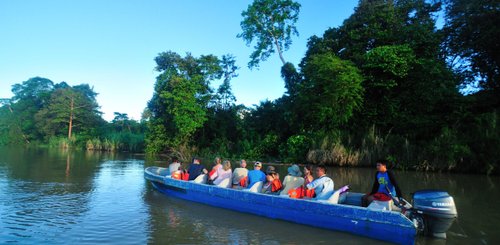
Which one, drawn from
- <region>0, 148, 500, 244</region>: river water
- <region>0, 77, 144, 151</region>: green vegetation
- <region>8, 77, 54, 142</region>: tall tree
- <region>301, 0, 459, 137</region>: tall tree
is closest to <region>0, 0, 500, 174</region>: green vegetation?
<region>301, 0, 459, 137</region>: tall tree

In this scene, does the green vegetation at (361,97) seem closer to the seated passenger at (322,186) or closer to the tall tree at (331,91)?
→ the tall tree at (331,91)

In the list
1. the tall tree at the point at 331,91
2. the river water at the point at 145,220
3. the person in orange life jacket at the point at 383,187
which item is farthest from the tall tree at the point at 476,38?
the person in orange life jacket at the point at 383,187

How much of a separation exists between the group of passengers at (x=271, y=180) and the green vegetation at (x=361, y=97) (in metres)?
10.8

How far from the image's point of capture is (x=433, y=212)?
6.17m

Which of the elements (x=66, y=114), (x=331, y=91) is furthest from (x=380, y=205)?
(x=66, y=114)

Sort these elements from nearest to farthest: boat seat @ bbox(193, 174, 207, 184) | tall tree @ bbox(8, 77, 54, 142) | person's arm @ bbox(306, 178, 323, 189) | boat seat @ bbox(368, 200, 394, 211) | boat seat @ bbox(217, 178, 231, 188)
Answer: boat seat @ bbox(368, 200, 394, 211) < person's arm @ bbox(306, 178, 323, 189) < boat seat @ bbox(217, 178, 231, 188) < boat seat @ bbox(193, 174, 207, 184) < tall tree @ bbox(8, 77, 54, 142)

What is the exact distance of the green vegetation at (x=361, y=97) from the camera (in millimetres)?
18438

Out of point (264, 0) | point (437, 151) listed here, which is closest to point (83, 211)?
point (437, 151)

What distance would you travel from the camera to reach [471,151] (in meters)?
16.4

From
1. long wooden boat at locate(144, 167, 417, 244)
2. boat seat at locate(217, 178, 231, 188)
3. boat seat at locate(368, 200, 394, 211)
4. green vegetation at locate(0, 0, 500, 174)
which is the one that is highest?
green vegetation at locate(0, 0, 500, 174)

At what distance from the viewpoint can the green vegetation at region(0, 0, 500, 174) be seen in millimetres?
18438

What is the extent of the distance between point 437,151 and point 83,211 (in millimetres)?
15729

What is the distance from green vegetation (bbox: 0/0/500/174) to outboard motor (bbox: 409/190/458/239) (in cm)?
1189

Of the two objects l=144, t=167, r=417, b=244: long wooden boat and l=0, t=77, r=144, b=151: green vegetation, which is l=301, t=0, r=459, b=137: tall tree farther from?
l=0, t=77, r=144, b=151: green vegetation
